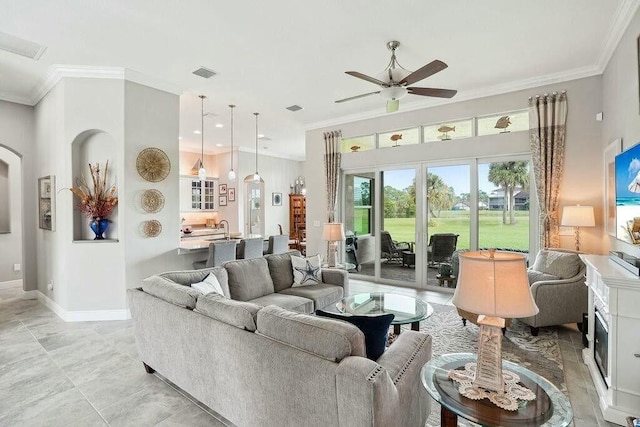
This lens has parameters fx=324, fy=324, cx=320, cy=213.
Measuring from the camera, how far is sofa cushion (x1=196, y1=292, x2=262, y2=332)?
1973 millimetres

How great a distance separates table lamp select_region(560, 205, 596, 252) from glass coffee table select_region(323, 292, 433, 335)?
2.33m

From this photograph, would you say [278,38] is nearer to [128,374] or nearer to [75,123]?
[75,123]

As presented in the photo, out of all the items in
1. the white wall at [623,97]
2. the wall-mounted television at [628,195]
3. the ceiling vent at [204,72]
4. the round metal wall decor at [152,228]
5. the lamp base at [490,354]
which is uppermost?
the ceiling vent at [204,72]

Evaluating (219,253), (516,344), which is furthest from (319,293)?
(516,344)

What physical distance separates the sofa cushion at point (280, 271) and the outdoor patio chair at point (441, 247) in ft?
9.33

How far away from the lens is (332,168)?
6770 mm

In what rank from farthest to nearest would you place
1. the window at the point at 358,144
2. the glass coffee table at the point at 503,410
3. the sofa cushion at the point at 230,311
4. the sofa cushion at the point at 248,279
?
the window at the point at 358,144 → the sofa cushion at the point at 248,279 → the sofa cushion at the point at 230,311 → the glass coffee table at the point at 503,410

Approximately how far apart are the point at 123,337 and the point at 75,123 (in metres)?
2.82

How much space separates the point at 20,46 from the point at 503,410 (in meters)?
5.46

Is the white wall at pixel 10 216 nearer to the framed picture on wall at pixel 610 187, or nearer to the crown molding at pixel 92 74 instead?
the crown molding at pixel 92 74

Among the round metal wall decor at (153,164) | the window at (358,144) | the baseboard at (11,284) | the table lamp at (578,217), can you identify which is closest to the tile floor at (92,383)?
the table lamp at (578,217)

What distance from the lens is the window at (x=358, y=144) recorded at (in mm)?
6465

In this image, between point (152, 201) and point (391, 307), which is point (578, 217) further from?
point (152, 201)

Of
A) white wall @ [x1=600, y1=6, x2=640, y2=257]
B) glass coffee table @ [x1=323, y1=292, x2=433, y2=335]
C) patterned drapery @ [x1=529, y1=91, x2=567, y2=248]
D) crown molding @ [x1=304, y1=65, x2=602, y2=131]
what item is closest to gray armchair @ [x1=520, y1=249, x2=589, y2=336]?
white wall @ [x1=600, y1=6, x2=640, y2=257]
